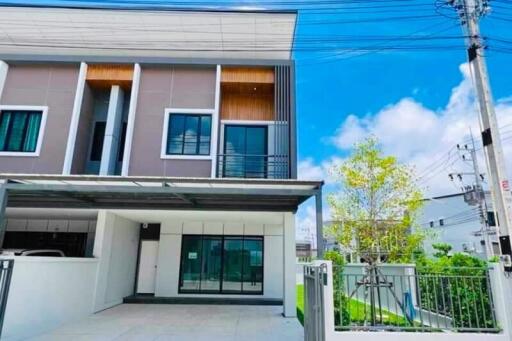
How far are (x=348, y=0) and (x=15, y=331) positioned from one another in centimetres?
995

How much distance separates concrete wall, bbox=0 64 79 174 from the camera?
9242 mm

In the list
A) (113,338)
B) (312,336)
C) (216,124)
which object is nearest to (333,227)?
(312,336)

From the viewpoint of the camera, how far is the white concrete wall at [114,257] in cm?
917

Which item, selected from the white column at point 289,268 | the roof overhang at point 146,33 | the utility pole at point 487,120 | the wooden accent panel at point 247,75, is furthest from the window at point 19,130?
the utility pole at point 487,120

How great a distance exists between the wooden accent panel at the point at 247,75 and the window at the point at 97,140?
4.23m

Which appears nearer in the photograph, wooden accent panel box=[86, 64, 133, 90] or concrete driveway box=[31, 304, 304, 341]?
concrete driveway box=[31, 304, 304, 341]

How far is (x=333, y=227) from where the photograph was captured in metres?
8.02

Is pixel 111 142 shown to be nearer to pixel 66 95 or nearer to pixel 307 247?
pixel 66 95

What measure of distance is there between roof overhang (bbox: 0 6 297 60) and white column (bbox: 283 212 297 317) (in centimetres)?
521

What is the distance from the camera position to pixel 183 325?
759 cm

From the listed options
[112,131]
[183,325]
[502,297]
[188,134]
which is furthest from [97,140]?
[502,297]

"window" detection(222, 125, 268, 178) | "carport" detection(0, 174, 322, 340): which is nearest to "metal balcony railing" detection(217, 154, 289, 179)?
"window" detection(222, 125, 268, 178)

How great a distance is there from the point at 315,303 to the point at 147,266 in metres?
8.46

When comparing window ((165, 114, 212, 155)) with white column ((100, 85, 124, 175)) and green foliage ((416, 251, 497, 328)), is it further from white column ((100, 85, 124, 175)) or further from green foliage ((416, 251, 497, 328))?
green foliage ((416, 251, 497, 328))
